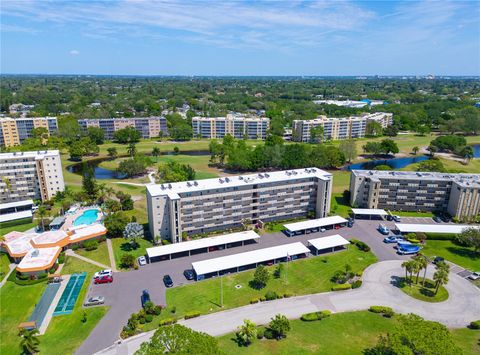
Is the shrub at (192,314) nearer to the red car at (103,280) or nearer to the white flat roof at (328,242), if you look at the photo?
the red car at (103,280)

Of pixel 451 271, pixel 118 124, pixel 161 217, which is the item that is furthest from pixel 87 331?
pixel 118 124

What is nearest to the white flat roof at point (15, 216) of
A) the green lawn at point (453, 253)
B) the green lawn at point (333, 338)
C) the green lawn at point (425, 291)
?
the green lawn at point (333, 338)

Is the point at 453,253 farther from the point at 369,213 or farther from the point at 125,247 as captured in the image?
the point at 125,247

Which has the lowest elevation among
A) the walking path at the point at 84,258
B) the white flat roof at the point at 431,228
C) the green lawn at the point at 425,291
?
the green lawn at the point at 425,291

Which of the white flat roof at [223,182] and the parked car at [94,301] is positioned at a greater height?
the white flat roof at [223,182]

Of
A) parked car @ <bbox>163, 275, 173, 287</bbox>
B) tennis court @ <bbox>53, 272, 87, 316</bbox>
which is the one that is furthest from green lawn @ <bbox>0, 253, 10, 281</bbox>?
parked car @ <bbox>163, 275, 173, 287</bbox>

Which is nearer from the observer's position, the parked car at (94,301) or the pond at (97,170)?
the parked car at (94,301)

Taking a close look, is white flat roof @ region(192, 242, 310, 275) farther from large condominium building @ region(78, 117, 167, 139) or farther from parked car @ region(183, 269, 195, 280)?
large condominium building @ region(78, 117, 167, 139)

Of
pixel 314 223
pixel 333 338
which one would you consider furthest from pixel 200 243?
pixel 333 338
